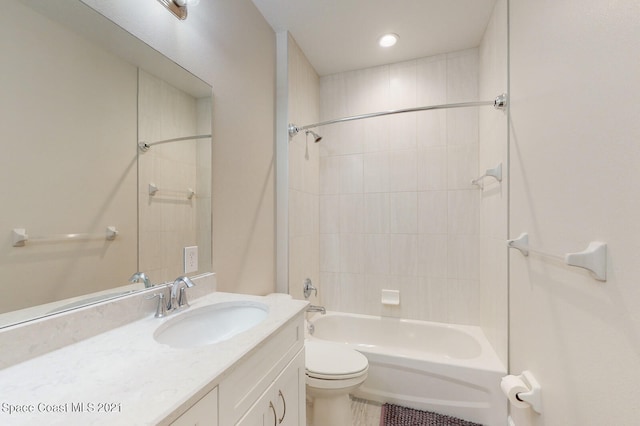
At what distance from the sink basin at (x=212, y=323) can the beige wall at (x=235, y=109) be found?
0.91ft

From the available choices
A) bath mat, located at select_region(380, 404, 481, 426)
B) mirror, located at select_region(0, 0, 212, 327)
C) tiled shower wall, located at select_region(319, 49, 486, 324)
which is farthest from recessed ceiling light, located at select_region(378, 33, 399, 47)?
bath mat, located at select_region(380, 404, 481, 426)

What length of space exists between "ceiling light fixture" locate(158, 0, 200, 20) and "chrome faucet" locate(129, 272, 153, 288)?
1.06 metres

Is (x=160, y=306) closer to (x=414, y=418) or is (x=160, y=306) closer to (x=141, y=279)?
(x=141, y=279)

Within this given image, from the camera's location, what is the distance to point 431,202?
224 centimetres

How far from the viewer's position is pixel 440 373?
1.64 meters

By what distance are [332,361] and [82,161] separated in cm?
149

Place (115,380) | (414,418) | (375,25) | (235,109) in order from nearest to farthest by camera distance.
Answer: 1. (115,380)
2. (235,109)
3. (414,418)
4. (375,25)

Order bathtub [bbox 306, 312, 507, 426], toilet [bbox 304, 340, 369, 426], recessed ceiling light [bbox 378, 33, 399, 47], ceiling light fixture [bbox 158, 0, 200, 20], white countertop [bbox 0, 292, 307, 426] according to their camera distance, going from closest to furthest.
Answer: white countertop [bbox 0, 292, 307, 426]
ceiling light fixture [bbox 158, 0, 200, 20]
toilet [bbox 304, 340, 369, 426]
bathtub [bbox 306, 312, 507, 426]
recessed ceiling light [bbox 378, 33, 399, 47]

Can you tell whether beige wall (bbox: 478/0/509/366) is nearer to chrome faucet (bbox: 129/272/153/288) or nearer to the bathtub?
the bathtub

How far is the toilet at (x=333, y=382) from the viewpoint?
140 centimetres

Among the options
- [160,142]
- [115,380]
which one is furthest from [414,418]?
[160,142]

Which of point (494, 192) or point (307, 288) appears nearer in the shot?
point (494, 192)

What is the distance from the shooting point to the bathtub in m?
1.56
